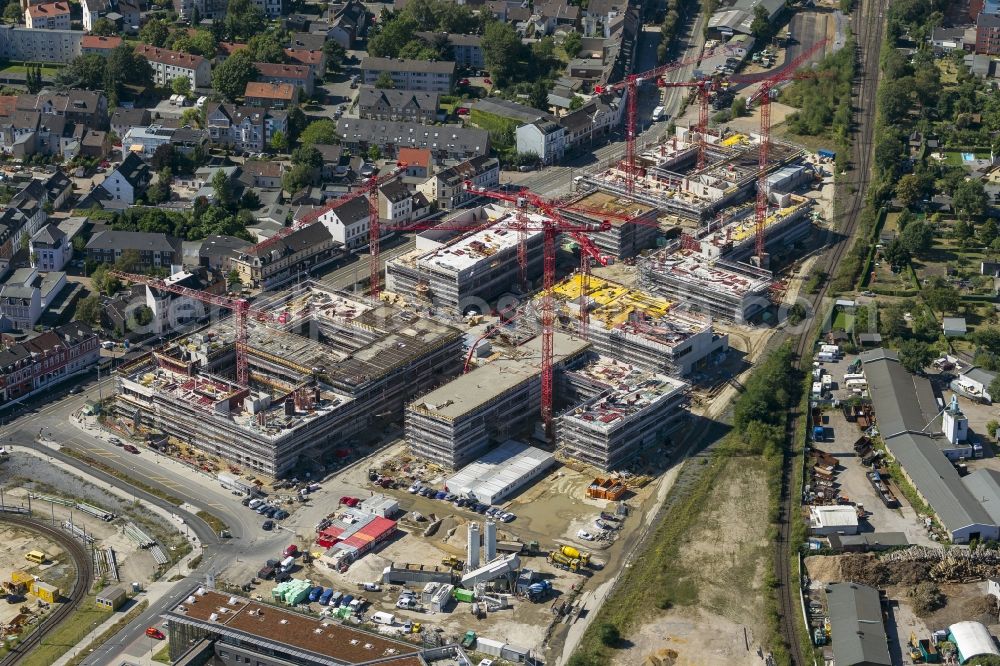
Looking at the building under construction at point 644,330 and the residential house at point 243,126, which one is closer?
the building under construction at point 644,330

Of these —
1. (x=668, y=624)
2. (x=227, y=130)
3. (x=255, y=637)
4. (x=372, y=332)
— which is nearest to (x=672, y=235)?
(x=372, y=332)

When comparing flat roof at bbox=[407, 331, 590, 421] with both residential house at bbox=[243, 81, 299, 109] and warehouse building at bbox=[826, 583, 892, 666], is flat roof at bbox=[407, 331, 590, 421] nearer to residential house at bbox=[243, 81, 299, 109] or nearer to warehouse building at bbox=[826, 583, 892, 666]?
warehouse building at bbox=[826, 583, 892, 666]

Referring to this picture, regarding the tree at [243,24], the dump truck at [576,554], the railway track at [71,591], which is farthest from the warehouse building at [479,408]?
the tree at [243,24]

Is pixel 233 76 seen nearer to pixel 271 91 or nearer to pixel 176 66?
pixel 271 91

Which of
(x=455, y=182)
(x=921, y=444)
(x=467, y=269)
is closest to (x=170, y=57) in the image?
(x=455, y=182)

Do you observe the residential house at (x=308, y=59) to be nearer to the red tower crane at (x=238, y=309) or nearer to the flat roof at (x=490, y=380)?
the red tower crane at (x=238, y=309)

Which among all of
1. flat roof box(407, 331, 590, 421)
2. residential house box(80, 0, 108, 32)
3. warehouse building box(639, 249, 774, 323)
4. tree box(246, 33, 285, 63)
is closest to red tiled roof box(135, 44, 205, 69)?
tree box(246, 33, 285, 63)
